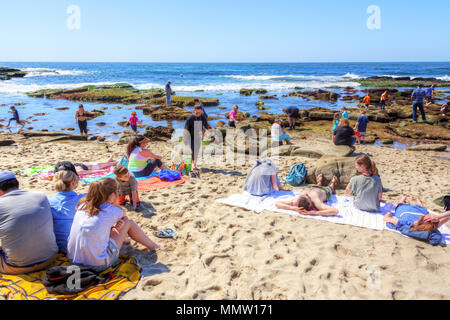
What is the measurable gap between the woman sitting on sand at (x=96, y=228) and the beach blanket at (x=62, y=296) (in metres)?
0.19

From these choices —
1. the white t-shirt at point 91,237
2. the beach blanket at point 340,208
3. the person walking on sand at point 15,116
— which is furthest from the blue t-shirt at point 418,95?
the person walking on sand at point 15,116

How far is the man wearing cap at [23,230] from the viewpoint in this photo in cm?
287

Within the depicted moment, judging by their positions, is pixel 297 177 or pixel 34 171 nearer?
pixel 297 177

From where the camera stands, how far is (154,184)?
6277 mm

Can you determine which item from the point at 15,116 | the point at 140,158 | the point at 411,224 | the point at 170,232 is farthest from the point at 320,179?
the point at 15,116

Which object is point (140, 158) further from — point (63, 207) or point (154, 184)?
point (63, 207)

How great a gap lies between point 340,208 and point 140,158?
4459 mm

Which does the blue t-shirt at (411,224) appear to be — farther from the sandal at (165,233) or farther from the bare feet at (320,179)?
the sandal at (165,233)

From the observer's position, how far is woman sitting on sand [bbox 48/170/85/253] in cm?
338

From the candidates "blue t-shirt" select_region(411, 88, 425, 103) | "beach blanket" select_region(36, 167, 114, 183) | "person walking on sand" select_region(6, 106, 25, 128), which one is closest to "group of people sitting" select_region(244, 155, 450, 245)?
"beach blanket" select_region(36, 167, 114, 183)

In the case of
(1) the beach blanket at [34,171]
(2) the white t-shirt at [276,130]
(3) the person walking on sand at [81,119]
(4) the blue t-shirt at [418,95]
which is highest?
(4) the blue t-shirt at [418,95]

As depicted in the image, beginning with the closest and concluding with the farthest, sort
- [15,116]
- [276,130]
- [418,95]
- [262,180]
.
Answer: [262,180], [276,130], [15,116], [418,95]

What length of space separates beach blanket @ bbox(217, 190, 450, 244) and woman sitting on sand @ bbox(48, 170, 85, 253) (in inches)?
105
